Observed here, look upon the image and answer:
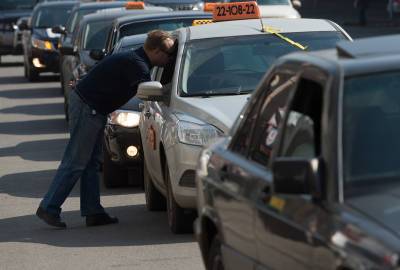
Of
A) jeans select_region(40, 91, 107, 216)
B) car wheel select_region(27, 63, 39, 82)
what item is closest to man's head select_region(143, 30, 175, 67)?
jeans select_region(40, 91, 107, 216)

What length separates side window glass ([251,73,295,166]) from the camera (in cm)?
676

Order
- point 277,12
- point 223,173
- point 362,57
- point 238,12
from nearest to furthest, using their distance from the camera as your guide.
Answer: point 362,57
point 223,173
point 238,12
point 277,12

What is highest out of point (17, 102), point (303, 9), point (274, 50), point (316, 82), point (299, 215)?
point (316, 82)

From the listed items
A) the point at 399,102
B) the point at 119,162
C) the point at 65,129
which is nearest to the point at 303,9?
the point at 65,129

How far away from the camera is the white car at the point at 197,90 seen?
10727 millimetres

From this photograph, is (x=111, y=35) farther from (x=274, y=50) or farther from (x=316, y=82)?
(x=316, y=82)

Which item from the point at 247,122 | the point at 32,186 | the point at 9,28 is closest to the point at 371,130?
the point at 247,122

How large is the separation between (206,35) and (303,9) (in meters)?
46.7

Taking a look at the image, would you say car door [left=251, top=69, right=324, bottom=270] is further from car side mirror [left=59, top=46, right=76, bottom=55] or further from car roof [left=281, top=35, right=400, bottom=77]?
car side mirror [left=59, top=46, right=76, bottom=55]

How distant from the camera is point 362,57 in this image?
630cm

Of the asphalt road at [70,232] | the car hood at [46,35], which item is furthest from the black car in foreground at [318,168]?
the car hood at [46,35]

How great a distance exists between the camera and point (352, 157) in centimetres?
587

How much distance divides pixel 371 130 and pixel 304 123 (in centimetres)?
40

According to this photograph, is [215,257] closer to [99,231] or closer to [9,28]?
[99,231]
